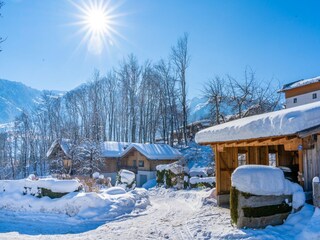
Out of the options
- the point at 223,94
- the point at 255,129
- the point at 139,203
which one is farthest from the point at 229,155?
the point at 223,94

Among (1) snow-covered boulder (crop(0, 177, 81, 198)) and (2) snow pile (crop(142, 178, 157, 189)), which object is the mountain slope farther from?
(1) snow-covered boulder (crop(0, 177, 81, 198))

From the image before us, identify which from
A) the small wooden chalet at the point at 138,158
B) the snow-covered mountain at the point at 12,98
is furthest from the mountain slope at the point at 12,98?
the small wooden chalet at the point at 138,158

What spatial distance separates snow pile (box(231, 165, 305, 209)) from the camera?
25.2 feet

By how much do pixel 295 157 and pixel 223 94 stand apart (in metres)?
18.5

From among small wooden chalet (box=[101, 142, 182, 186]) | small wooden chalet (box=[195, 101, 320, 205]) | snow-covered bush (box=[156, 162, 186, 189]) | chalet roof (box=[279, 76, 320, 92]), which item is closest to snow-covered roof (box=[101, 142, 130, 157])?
small wooden chalet (box=[101, 142, 182, 186])

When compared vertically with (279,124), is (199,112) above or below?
above

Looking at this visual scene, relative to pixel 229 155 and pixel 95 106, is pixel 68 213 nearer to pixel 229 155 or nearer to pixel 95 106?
pixel 229 155

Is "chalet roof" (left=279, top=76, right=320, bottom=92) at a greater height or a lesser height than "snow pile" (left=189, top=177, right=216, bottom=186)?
greater

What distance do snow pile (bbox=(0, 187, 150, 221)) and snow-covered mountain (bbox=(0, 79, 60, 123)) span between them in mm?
58598

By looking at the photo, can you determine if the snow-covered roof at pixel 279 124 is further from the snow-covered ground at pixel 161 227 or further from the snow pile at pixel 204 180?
the snow pile at pixel 204 180

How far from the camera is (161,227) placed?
30.7ft

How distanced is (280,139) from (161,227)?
4.56 meters

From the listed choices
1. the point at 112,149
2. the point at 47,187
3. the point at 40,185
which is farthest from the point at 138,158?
the point at 47,187

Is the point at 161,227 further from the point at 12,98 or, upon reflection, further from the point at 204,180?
the point at 12,98
